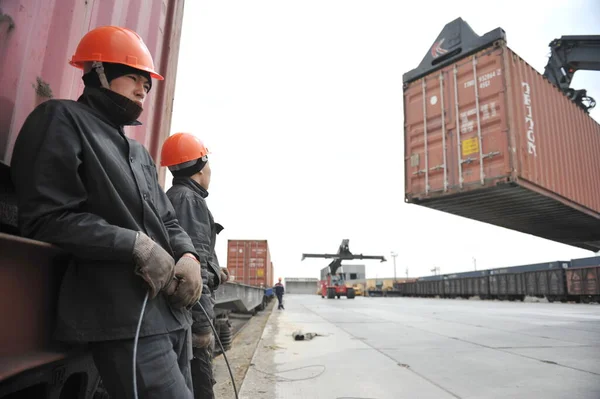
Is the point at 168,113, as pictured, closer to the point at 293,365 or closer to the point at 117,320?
the point at 117,320

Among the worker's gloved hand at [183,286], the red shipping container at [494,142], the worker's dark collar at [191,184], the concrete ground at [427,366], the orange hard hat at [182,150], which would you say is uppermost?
the red shipping container at [494,142]

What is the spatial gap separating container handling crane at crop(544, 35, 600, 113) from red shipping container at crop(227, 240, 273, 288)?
1447 cm

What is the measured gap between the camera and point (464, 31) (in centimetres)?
825

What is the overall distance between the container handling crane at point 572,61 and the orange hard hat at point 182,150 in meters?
10.8

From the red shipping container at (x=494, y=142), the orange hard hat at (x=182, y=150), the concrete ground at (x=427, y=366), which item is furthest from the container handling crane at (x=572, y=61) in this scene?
the orange hard hat at (x=182, y=150)

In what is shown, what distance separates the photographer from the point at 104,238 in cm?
111

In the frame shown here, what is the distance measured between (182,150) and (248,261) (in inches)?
692

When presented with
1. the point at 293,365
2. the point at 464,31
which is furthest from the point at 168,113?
the point at 464,31

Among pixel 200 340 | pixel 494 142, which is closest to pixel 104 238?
pixel 200 340

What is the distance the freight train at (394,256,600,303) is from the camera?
21281 millimetres

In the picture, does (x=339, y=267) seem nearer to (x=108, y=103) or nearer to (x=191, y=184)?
(x=191, y=184)

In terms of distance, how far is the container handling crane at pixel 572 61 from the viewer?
9.89 metres

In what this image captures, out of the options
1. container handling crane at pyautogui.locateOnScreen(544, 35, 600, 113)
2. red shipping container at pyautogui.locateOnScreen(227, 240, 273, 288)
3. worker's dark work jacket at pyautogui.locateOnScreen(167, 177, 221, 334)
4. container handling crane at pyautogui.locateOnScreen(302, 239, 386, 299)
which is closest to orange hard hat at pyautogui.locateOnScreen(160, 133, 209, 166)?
worker's dark work jacket at pyautogui.locateOnScreen(167, 177, 221, 334)

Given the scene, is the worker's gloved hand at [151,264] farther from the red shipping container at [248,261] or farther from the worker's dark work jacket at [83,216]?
the red shipping container at [248,261]
